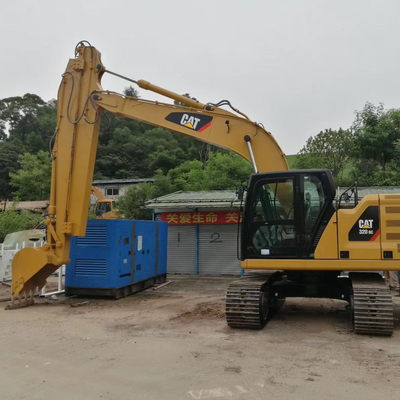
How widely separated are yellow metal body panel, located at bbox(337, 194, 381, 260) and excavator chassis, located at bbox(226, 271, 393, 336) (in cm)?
53

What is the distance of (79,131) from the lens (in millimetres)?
8344

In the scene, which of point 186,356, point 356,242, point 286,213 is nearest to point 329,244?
point 356,242

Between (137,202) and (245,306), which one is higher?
(137,202)

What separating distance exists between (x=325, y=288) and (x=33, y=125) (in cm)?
6742

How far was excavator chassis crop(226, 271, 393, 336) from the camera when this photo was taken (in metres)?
5.92

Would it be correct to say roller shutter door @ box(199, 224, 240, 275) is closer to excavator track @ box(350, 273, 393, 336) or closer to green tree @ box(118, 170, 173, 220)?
green tree @ box(118, 170, 173, 220)

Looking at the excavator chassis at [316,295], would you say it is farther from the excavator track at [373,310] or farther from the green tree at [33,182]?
the green tree at [33,182]

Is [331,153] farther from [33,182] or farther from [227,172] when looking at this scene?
[33,182]

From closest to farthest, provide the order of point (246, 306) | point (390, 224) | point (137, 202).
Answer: point (390, 224) → point (246, 306) → point (137, 202)

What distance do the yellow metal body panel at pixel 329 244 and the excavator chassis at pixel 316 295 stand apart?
0.66 m

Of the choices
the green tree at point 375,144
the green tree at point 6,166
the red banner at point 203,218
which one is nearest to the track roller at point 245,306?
the red banner at point 203,218

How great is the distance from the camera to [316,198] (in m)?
6.32

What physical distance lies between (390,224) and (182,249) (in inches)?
377

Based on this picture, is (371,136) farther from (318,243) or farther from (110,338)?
(110,338)
